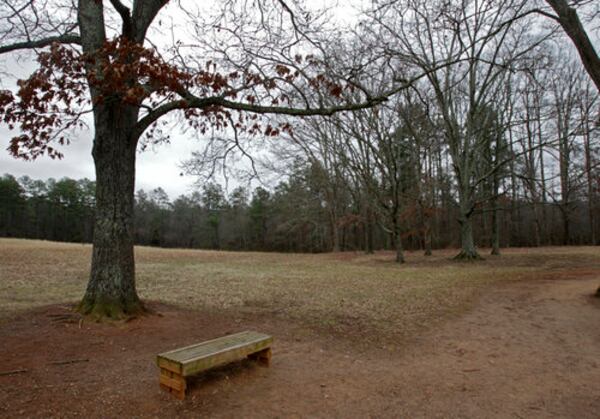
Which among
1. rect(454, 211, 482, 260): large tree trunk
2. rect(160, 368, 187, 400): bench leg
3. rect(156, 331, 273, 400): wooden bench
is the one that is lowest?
rect(160, 368, 187, 400): bench leg

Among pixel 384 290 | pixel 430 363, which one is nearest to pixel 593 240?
pixel 384 290

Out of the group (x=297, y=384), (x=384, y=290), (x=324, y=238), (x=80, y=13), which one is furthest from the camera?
(x=324, y=238)

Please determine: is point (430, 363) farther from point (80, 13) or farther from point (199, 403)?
point (80, 13)

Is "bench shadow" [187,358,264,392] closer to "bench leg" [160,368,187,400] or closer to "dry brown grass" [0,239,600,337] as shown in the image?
"bench leg" [160,368,187,400]

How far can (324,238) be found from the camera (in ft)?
143

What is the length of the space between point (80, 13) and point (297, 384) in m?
6.47

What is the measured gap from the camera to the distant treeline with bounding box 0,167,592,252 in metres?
32.4

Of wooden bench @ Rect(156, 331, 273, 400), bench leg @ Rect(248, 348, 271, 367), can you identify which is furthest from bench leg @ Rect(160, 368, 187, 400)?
bench leg @ Rect(248, 348, 271, 367)

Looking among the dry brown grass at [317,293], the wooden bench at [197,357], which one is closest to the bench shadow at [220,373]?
the wooden bench at [197,357]

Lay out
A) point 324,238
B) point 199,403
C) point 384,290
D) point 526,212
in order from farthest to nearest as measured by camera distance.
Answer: point 324,238 < point 526,212 < point 384,290 < point 199,403

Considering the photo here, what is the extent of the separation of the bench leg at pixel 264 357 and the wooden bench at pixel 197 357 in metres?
0.12

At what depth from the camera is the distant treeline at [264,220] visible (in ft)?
106

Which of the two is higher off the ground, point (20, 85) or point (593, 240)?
point (20, 85)

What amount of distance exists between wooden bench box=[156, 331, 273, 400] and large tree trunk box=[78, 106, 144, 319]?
2.50 meters
